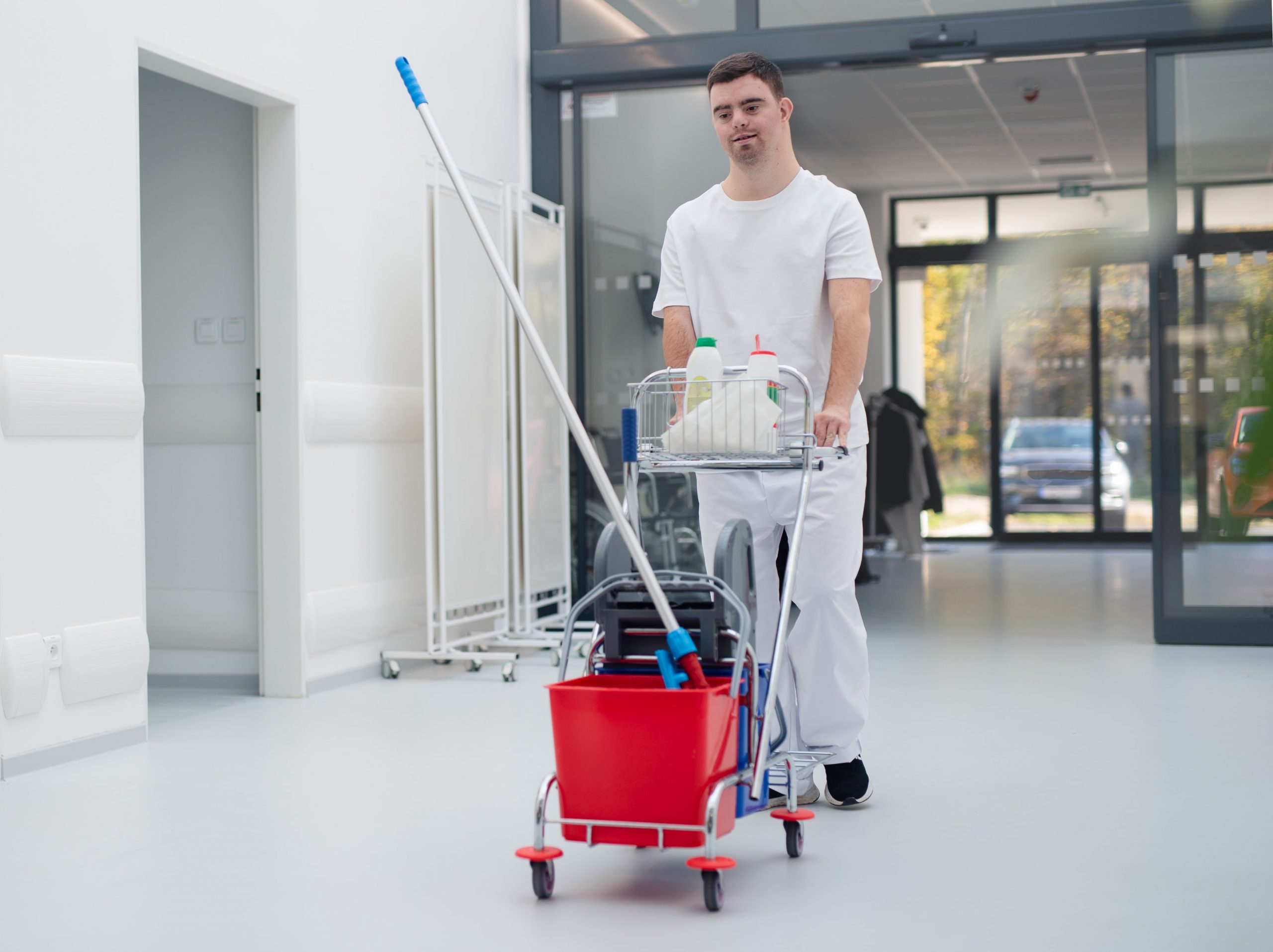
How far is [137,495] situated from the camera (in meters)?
3.59

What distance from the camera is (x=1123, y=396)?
11648 mm

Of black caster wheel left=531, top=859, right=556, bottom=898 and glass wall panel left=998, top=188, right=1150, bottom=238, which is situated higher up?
glass wall panel left=998, top=188, right=1150, bottom=238

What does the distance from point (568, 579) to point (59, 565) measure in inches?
107

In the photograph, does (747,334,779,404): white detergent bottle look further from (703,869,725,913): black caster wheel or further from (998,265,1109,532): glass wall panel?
(998,265,1109,532): glass wall panel

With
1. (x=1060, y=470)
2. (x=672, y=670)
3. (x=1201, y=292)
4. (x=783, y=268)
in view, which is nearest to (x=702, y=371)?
(x=783, y=268)

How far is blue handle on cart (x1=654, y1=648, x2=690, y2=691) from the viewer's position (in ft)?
6.87

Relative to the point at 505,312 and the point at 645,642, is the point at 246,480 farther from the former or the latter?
the point at 645,642

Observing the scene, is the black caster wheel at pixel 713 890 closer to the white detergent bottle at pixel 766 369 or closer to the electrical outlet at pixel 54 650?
the white detergent bottle at pixel 766 369

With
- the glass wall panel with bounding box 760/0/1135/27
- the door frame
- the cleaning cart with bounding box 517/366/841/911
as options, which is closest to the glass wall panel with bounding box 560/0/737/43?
the glass wall panel with bounding box 760/0/1135/27

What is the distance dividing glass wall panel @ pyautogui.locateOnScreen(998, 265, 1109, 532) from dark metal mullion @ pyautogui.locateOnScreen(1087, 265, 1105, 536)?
0.03 metres

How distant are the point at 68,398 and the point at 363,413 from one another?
1.44 m

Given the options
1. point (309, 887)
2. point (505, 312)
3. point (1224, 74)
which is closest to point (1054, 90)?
point (1224, 74)

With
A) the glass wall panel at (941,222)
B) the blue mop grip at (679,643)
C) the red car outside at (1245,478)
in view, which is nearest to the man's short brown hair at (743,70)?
the blue mop grip at (679,643)

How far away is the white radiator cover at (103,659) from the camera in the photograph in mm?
3332
